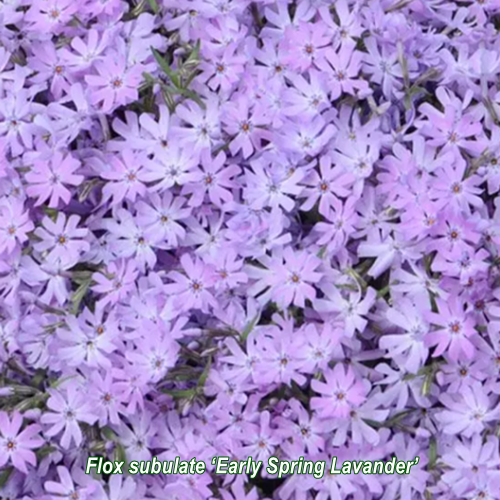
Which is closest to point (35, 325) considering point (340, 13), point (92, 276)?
point (92, 276)

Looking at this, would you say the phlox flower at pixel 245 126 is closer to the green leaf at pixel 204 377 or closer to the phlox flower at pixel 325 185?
the phlox flower at pixel 325 185

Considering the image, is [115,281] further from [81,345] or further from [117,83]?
[117,83]

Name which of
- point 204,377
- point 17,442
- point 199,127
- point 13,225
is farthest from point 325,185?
point 17,442

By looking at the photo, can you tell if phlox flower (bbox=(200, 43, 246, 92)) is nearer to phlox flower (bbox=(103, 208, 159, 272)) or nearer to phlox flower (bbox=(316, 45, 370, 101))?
phlox flower (bbox=(316, 45, 370, 101))

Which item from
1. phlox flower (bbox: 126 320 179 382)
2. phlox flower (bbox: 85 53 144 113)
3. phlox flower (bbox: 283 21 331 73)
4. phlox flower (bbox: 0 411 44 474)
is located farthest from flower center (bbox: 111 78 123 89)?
phlox flower (bbox: 0 411 44 474)

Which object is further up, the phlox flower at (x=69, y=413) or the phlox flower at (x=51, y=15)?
the phlox flower at (x=51, y=15)

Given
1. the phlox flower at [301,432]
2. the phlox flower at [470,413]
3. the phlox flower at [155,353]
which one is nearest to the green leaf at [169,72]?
the phlox flower at [155,353]

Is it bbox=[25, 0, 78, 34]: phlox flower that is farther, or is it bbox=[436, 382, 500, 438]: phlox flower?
bbox=[25, 0, 78, 34]: phlox flower

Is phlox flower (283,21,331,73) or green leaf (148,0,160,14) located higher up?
green leaf (148,0,160,14)

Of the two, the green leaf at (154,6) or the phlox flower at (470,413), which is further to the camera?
the green leaf at (154,6)

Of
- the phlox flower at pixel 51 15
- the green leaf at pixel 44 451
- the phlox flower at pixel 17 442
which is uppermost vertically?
the phlox flower at pixel 51 15
